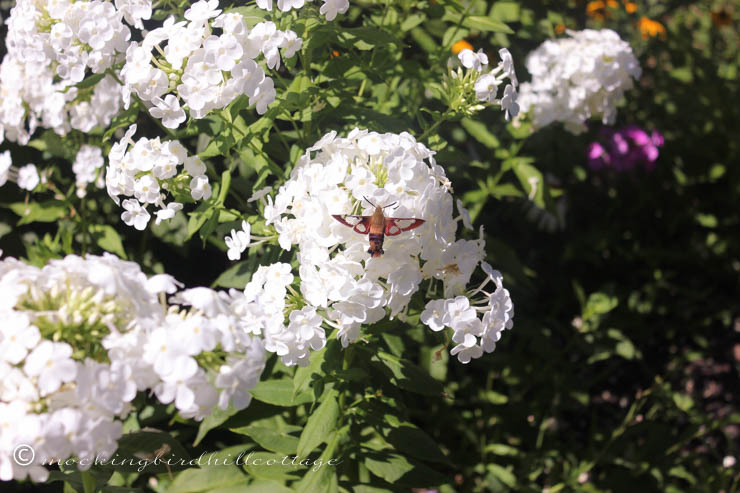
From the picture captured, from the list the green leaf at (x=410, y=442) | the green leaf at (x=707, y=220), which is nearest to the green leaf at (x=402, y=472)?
the green leaf at (x=410, y=442)

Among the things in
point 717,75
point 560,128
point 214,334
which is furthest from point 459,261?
point 717,75

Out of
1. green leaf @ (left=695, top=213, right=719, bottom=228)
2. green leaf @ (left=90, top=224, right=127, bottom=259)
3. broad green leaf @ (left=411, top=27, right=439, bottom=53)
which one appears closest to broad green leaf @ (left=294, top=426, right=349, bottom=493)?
green leaf @ (left=90, top=224, right=127, bottom=259)

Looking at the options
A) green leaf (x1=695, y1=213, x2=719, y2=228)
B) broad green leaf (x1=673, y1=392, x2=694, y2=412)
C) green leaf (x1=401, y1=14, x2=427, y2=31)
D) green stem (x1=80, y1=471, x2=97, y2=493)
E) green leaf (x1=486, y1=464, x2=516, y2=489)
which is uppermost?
green leaf (x1=401, y1=14, x2=427, y2=31)

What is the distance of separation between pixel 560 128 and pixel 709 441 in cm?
223

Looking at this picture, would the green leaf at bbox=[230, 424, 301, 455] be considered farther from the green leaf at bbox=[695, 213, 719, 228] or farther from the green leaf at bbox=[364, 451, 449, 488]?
the green leaf at bbox=[695, 213, 719, 228]

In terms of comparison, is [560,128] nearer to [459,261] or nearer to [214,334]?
[459,261]

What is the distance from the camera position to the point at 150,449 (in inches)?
72.4

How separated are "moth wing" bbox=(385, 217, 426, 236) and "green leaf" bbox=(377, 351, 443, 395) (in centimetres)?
55

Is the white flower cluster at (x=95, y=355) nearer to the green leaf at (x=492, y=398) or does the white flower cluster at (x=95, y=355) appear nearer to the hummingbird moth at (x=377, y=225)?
the hummingbird moth at (x=377, y=225)

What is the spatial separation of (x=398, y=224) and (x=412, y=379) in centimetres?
58

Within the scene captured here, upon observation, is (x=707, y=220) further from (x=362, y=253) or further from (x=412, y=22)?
(x=362, y=253)

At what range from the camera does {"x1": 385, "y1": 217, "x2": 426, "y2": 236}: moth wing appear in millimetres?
1673

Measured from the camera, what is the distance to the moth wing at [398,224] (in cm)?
167

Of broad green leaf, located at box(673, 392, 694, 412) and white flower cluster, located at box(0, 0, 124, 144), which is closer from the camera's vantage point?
white flower cluster, located at box(0, 0, 124, 144)
